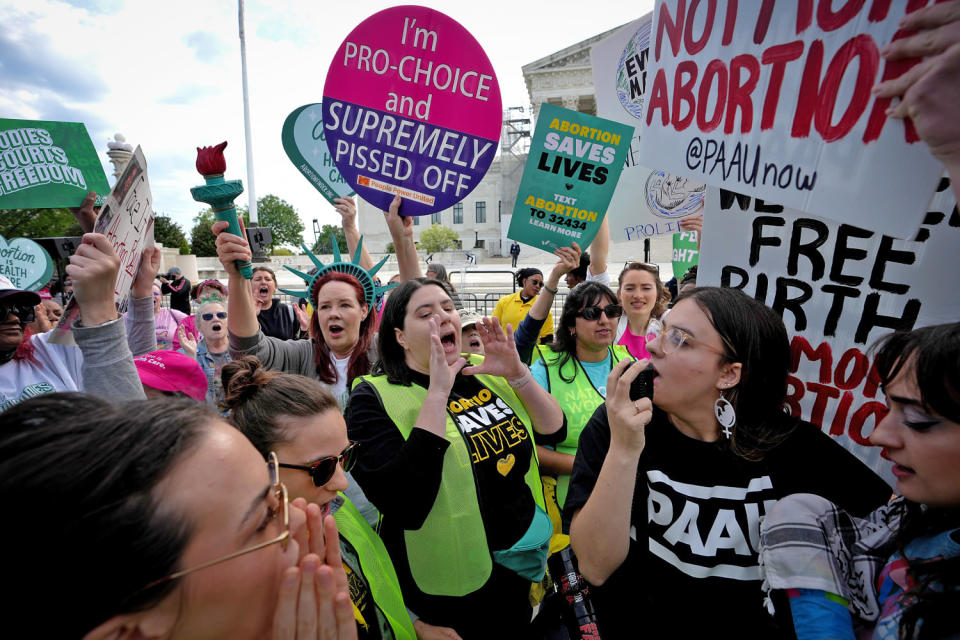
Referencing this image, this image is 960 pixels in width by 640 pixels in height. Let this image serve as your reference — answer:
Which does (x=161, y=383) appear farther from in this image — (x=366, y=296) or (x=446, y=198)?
(x=446, y=198)

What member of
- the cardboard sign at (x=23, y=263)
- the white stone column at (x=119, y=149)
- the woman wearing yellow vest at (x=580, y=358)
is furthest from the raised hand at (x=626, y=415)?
the cardboard sign at (x=23, y=263)

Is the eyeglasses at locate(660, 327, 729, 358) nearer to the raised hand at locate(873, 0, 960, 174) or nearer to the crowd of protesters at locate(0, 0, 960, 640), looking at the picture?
the crowd of protesters at locate(0, 0, 960, 640)

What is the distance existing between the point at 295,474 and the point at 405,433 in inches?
19.0

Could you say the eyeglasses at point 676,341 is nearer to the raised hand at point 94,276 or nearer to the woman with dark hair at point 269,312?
the raised hand at point 94,276

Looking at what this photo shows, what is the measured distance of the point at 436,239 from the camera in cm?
5097

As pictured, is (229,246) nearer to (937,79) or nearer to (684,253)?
(937,79)

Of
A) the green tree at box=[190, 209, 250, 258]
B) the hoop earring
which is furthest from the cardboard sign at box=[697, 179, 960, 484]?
the green tree at box=[190, 209, 250, 258]

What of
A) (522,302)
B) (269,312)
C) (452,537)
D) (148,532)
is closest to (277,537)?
(148,532)

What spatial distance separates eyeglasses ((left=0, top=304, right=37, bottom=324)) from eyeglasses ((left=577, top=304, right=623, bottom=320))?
8.90ft

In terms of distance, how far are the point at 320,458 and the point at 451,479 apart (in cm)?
52

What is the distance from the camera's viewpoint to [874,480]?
1468 millimetres

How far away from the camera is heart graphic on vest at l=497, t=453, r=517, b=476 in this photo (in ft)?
6.56

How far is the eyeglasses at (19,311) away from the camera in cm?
202

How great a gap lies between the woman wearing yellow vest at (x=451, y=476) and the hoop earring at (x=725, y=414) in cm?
83
